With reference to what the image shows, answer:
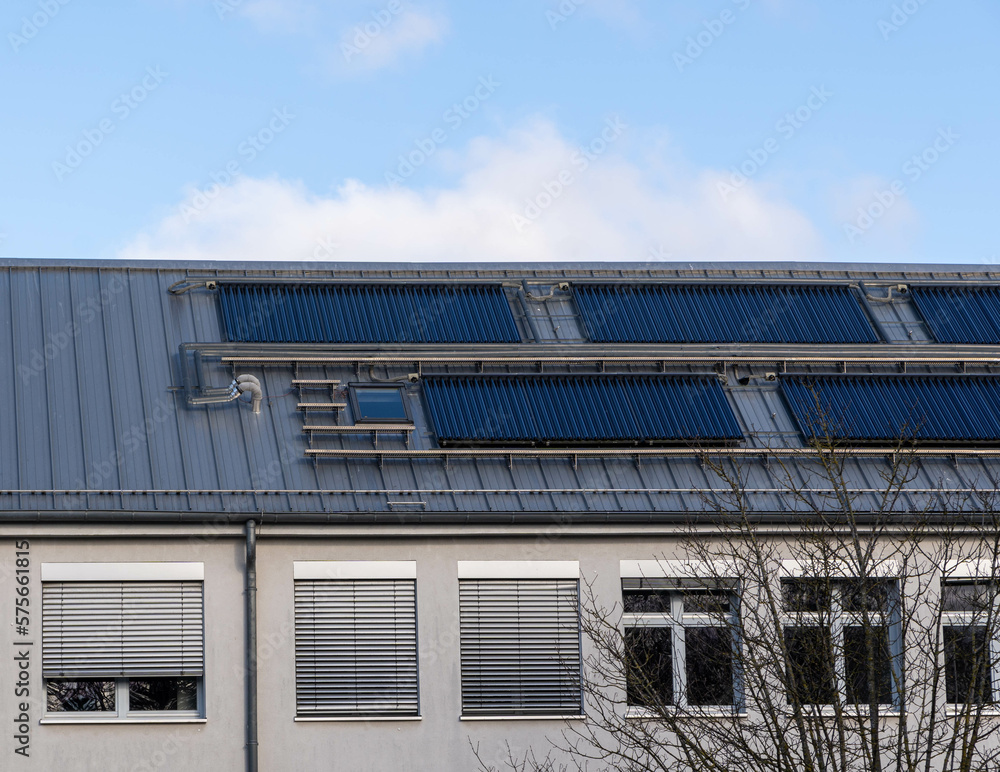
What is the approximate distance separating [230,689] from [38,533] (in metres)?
3.14

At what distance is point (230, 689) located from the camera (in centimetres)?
1855

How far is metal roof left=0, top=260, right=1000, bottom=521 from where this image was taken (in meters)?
19.7

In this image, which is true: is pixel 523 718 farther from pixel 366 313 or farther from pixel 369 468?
pixel 366 313

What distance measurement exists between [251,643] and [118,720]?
6.14 feet

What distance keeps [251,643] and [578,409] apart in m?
Answer: 6.14

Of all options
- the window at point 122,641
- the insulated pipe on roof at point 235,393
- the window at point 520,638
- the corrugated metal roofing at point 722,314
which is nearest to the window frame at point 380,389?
the insulated pipe on roof at point 235,393

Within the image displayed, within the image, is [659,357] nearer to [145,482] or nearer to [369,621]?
[369,621]

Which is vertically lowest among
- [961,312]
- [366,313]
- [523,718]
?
[523,718]

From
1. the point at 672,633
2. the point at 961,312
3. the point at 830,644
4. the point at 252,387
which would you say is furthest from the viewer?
the point at 961,312

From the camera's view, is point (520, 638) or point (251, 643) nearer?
point (251, 643)

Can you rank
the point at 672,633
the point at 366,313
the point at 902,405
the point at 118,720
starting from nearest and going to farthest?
the point at 118,720, the point at 672,633, the point at 902,405, the point at 366,313

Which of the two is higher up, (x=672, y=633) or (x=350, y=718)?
(x=672, y=633)

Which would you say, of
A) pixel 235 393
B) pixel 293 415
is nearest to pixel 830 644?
pixel 293 415

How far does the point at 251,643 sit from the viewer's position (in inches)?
733
